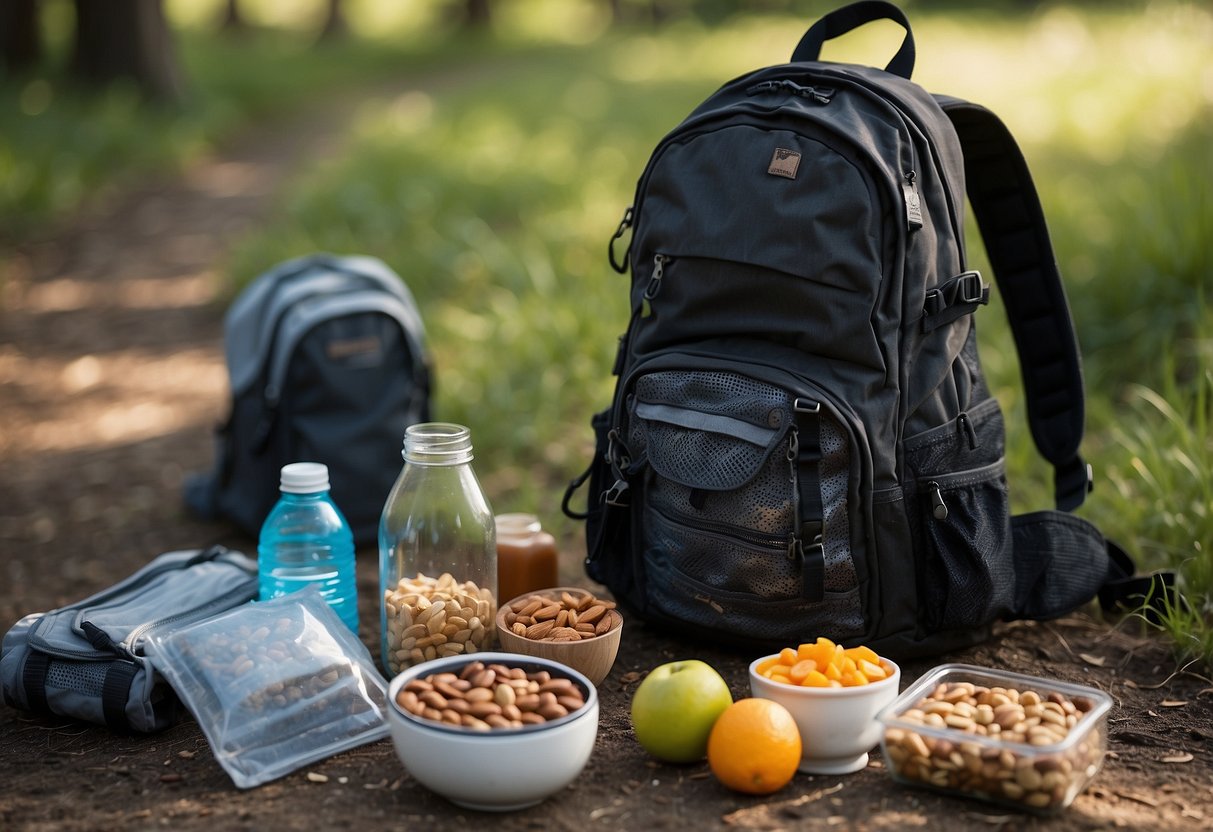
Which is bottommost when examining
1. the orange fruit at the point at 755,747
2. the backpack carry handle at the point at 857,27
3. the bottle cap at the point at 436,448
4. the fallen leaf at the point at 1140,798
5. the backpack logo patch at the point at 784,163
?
the fallen leaf at the point at 1140,798

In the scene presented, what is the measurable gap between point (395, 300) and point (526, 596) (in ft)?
4.35

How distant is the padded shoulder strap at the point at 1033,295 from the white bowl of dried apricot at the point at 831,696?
1.09 m

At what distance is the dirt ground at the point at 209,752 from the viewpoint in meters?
2.29

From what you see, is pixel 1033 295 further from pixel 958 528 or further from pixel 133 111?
pixel 133 111

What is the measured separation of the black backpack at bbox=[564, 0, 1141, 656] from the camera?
2699 mm

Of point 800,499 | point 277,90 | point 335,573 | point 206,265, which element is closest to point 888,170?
point 800,499

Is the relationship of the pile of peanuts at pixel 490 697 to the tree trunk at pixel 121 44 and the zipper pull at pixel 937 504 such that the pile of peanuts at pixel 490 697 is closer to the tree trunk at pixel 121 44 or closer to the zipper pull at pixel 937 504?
the zipper pull at pixel 937 504

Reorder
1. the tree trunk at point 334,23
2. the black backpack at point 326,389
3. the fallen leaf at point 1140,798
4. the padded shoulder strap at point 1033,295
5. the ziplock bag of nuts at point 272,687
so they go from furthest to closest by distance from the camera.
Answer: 1. the tree trunk at point 334,23
2. the black backpack at point 326,389
3. the padded shoulder strap at point 1033,295
4. the ziplock bag of nuts at point 272,687
5. the fallen leaf at point 1140,798

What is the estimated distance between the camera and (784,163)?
8.99 ft

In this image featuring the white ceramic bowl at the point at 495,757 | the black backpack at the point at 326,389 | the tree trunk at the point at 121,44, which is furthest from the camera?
the tree trunk at the point at 121,44

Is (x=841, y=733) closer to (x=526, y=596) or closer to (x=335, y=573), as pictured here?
(x=526, y=596)

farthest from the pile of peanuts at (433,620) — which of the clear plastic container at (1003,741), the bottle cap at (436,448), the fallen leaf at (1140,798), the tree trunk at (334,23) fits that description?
the tree trunk at (334,23)

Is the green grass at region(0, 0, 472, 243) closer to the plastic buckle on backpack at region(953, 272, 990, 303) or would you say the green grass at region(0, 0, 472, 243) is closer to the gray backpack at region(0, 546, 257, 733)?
the gray backpack at region(0, 546, 257, 733)

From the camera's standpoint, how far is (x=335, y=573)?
3.17 m
